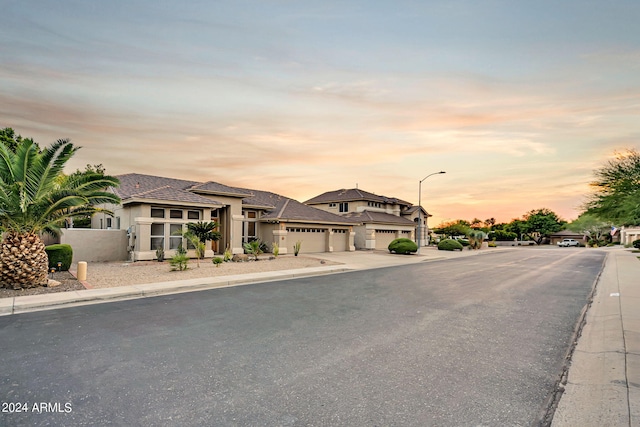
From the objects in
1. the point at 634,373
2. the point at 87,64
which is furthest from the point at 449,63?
the point at 87,64

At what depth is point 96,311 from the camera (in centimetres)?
956

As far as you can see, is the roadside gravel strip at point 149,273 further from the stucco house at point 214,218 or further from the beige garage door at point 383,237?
the beige garage door at point 383,237

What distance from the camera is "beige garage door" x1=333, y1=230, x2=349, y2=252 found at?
37562mm

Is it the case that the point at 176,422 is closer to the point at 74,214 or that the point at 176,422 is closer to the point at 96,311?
the point at 96,311

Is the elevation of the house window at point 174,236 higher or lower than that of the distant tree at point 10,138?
lower

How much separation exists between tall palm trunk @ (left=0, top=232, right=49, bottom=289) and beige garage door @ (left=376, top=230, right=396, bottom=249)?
1384 inches

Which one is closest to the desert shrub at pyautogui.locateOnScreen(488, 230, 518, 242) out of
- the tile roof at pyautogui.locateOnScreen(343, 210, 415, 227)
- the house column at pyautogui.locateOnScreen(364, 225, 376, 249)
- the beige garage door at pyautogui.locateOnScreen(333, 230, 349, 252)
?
the tile roof at pyautogui.locateOnScreen(343, 210, 415, 227)

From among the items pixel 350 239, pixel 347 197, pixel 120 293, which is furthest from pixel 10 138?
pixel 347 197

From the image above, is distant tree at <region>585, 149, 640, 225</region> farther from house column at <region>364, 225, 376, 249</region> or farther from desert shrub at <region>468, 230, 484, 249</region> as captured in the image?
desert shrub at <region>468, 230, 484, 249</region>

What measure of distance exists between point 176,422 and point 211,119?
19.9 m

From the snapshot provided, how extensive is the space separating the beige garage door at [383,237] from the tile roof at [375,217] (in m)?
1.39

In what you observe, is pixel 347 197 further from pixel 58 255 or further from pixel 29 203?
pixel 29 203

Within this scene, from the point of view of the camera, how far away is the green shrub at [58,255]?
17141mm

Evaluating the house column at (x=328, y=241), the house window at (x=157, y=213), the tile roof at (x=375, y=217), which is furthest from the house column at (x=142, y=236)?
the tile roof at (x=375, y=217)
